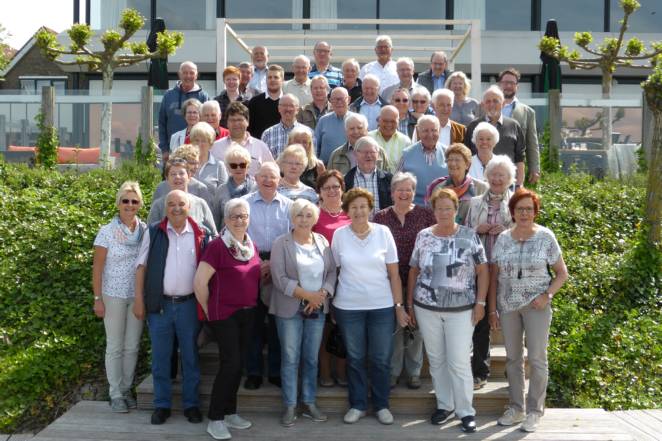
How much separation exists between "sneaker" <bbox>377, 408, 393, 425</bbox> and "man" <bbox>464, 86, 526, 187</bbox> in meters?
2.83

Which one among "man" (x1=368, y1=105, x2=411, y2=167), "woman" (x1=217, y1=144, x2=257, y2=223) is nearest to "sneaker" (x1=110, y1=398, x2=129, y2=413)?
"woman" (x1=217, y1=144, x2=257, y2=223)

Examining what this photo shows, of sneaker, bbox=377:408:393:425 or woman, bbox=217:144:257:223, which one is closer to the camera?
sneaker, bbox=377:408:393:425

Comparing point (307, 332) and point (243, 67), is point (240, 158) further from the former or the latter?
point (243, 67)

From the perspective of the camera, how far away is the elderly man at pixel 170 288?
603cm

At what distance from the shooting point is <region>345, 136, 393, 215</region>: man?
22.5 ft

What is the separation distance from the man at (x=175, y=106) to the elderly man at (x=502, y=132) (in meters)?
3.28

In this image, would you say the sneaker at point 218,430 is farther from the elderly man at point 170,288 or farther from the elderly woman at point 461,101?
the elderly woman at point 461,101

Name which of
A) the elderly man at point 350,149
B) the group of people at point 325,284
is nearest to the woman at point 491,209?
the group of people at point 325,284

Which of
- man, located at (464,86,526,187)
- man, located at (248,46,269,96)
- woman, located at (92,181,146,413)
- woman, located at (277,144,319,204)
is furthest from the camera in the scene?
man, located at (248,46,269,96)

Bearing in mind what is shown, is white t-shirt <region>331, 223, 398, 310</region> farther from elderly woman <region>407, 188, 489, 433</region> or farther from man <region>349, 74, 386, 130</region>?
man <region>349, 74, 386, 130</region>

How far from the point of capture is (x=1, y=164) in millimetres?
A: 12086

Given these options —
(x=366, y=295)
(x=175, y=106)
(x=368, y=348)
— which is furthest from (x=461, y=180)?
(x=175, y=106)

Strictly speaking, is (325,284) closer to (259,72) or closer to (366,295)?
(366,295)

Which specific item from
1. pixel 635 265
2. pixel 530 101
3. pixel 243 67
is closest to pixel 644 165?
pixel 530 101
